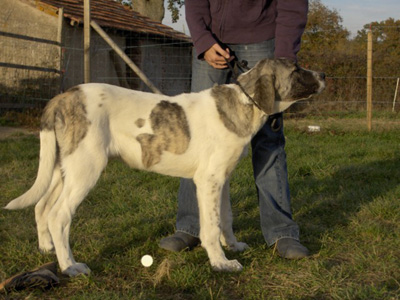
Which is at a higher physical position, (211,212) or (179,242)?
(211,212)

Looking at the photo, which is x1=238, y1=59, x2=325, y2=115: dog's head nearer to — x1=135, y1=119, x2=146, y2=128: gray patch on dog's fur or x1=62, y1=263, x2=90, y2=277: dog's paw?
x1=135, y1=119, x2=146, y2=128: gray patch on dog's fur

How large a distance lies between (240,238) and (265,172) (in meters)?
0.62

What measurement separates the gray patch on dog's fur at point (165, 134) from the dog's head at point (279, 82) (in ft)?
1.83

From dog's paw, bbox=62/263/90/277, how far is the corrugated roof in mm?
10476

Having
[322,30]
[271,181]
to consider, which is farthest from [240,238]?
[322,30]

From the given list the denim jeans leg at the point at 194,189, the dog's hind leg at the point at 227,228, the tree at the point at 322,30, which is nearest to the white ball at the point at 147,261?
the denim jeans leg at the point at 194,189

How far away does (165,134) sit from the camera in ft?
11.6

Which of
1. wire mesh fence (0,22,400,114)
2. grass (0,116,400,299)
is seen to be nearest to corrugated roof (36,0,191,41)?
wire mesh fence (0,22,400,114)

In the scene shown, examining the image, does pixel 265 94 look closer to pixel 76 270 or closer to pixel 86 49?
pixel 76 270

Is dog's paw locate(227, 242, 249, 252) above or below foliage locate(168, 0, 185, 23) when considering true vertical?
below

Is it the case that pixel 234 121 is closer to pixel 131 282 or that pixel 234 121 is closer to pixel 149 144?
pixel 149 144

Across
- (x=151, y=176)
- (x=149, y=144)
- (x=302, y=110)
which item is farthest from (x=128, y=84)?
(x=149, y=144)

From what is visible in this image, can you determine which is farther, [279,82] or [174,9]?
[174,9]

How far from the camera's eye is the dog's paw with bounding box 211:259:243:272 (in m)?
3.45
